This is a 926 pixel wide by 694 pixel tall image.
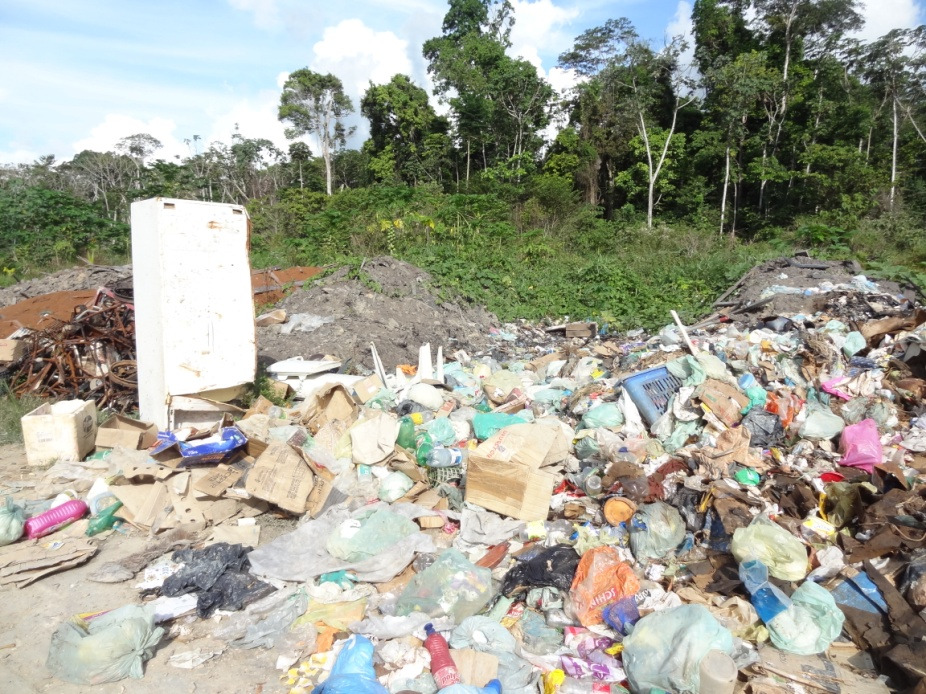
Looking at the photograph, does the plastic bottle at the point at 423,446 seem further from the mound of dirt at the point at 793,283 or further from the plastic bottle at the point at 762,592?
the mound of dirt at the point at 793,283

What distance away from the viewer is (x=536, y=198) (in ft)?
59.9

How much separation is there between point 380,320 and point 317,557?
16.3ft

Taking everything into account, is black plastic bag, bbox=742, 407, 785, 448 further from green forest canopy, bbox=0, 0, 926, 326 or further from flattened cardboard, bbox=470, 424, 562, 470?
green forest canopy, bbox=0, 0, 926, 326

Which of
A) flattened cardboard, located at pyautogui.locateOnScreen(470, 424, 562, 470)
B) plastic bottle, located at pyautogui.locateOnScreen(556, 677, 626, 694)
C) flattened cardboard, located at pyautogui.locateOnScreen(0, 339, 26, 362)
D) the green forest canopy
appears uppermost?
the green forest canopy

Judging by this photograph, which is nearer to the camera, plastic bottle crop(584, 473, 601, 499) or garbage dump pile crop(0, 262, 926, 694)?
garbage dump pile crop(0, 262, 926, 694)

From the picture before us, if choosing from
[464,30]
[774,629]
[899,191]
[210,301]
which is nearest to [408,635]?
[774,629]

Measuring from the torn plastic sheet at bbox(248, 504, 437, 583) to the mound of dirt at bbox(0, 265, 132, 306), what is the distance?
7.61 meters

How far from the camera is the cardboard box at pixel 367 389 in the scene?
5566 millimetres

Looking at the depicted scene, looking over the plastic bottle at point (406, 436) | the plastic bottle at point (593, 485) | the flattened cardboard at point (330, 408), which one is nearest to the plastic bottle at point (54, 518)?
the flattened cardboard at point (330, 408)

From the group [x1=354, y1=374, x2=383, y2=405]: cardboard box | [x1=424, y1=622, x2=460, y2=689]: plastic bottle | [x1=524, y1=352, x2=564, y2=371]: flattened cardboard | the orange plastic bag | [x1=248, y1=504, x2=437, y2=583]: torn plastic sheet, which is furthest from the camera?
[x1=524, y1=352, x2=564, y2=371]: flattened cardboard

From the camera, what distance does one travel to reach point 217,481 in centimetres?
393

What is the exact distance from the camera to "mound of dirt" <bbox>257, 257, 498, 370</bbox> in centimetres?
736

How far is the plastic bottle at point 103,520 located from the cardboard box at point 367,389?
2248 millimetres

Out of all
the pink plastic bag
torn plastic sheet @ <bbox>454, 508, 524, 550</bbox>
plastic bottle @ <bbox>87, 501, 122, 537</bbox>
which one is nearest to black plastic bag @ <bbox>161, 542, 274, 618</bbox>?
plastic bottle @ <bbox>87, 501, 122, 537</bbox>
